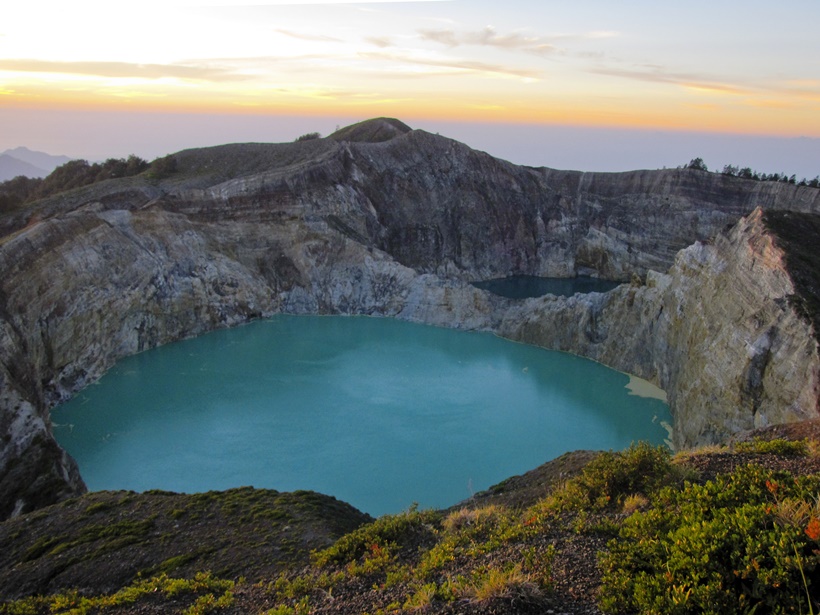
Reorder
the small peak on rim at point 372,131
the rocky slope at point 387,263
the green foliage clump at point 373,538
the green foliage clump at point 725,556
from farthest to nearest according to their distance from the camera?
the small peak on rim at point 372,131 → the rocky slope at point 387,263 → the green foliage clump at point 373,538 → the green foliage clump at point 725,556

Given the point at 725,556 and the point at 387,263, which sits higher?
the point at 725,556

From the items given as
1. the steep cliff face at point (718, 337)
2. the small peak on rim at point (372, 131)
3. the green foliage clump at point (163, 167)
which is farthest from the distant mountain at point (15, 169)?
the steep cliff face at point (718, 337)

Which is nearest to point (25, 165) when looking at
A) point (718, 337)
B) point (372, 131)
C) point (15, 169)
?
point (15, 169)

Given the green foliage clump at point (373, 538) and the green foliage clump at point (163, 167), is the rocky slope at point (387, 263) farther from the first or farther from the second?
the green foliage clump at point (373, 538)

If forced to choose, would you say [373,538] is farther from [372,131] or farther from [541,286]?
[372,131]

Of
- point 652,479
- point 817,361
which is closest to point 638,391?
point 817,361

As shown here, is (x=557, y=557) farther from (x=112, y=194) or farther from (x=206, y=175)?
(x=206, y=175)
